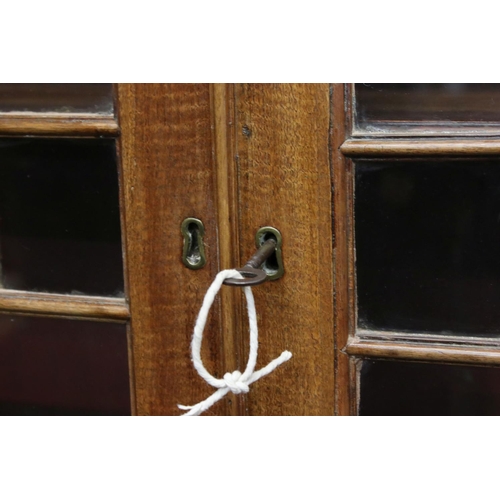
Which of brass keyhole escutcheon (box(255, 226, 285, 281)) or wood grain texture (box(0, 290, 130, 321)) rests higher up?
brass keyhole escutcheon (box(255, 226, 285, 281))

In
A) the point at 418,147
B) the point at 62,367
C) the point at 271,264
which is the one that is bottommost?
the point at 62,367

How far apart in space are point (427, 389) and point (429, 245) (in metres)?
0.17

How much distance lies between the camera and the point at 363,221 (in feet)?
2.56

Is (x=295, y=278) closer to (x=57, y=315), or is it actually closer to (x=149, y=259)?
(x=149, y=259)

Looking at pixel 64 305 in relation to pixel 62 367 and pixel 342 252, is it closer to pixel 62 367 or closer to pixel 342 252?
pixel 62 367

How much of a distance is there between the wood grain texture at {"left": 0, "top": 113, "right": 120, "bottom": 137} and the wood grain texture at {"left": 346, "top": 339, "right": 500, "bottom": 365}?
38 centimetres

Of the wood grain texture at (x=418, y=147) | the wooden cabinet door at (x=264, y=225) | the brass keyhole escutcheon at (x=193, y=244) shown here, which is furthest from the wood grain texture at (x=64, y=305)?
the wood grain texture at (x=418, y=147)

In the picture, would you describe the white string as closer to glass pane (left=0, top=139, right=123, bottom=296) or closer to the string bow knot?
the string bow knot

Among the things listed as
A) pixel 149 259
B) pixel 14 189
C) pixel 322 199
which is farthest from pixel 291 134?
pixel 14 189

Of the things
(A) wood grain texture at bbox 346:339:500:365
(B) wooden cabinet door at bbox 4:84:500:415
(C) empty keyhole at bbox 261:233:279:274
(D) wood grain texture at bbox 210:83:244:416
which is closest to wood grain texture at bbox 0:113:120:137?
(B) wooden cabinet door at bbox 4:84:500:415

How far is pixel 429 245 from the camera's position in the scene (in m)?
0.77

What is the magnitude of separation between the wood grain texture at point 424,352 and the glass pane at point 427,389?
0.02 metres

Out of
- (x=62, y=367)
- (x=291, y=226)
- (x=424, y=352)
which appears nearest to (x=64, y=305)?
(x=62, y=367)

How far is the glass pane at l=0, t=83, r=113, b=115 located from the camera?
31.6 inches
